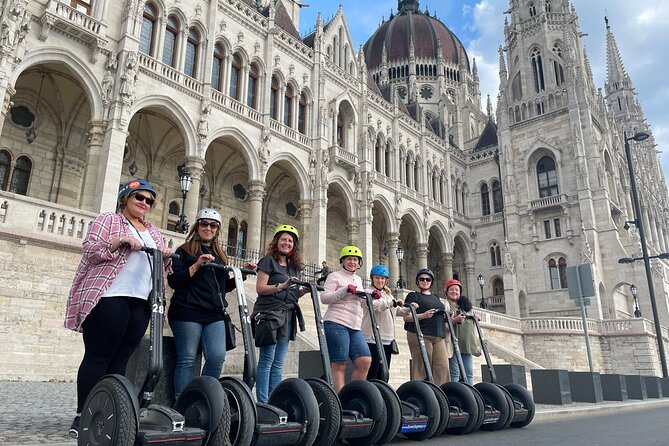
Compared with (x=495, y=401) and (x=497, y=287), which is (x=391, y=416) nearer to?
(x=495, y=401)

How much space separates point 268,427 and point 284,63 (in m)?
21.8

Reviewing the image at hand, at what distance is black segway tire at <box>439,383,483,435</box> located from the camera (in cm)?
516

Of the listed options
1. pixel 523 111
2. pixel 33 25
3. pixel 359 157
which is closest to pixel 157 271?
pixel 33 25

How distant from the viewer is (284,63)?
23.2 meters

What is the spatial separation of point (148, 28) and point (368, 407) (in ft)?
58.9

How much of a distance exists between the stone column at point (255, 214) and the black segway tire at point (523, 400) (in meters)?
13.9

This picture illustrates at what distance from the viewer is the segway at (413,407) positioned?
423cm

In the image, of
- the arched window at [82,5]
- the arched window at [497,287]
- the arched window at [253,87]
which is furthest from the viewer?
the arched window at [497,287]

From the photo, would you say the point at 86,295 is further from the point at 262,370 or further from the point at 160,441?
the point at 262,370

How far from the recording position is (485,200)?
1366 inches

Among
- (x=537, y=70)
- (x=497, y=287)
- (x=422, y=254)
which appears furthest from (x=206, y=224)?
(x=537, y=70)

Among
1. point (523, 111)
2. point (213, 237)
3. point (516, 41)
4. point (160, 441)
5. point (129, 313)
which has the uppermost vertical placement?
point (516, 41)

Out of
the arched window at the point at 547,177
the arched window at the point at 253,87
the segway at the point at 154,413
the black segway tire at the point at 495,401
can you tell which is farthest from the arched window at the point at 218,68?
the arched window at the point at 547,177

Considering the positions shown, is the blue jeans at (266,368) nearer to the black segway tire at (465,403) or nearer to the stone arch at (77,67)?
the black segway tire at (465,403)
